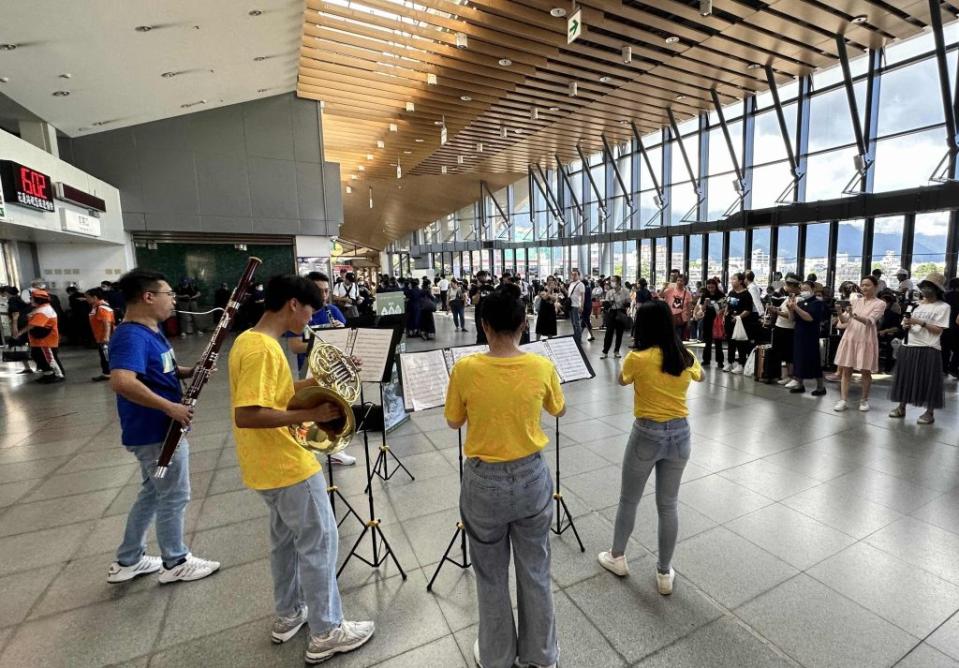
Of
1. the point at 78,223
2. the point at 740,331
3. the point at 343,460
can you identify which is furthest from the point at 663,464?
the point at 78,223

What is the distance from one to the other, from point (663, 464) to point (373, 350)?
65.8 inches

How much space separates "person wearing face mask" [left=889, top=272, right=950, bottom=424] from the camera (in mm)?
4418

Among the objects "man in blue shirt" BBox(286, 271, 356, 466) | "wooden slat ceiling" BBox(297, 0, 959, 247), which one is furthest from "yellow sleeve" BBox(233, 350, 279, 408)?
"wooden slat ceiling" BBox(297, 0, 959, 247)

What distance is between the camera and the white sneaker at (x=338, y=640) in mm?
1891

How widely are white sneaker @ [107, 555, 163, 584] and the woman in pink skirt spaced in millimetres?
6507

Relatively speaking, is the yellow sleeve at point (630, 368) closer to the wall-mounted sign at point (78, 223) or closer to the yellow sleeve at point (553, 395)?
the yellow sleeve at point (553, 395)

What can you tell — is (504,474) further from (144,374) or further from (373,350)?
(144,374)

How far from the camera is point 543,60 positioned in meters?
8.48

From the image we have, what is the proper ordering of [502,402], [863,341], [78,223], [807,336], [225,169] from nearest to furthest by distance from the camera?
[502,402]
[863,341]
[807,336]
[78,223]
[225,169]

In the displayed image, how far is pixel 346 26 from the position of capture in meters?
7.28

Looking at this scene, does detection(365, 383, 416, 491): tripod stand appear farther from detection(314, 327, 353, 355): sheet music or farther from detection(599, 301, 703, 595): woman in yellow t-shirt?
detection(599, 301, 703, 595): woman in yellow t-shirt

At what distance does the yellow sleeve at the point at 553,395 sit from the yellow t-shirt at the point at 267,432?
3.18ft

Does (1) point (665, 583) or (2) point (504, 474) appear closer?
(2) point (504, 474)

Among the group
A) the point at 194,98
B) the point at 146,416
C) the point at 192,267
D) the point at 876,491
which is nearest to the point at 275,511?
the point at 146,416
